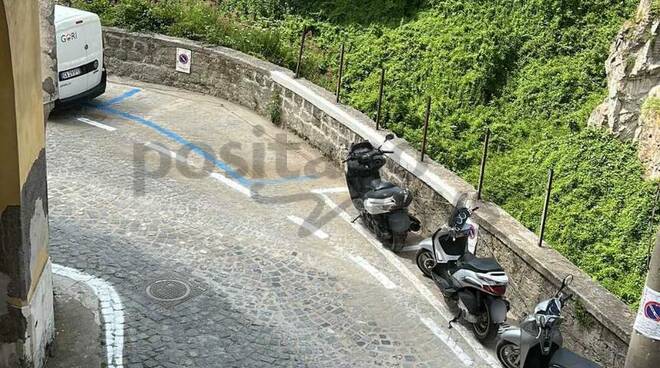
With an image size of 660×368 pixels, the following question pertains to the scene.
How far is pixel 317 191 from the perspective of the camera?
40.3 feet

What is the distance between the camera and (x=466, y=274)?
9.04m

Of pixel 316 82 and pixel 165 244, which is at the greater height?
pixel 316 82

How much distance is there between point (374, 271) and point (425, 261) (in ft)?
2.07

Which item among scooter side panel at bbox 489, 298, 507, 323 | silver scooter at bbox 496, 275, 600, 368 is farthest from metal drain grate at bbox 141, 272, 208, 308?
silver scooter at bbox 496, 275, 600, 368

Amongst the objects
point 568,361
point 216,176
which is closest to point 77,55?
point 216,176

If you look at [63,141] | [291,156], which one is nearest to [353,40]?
[291,156]

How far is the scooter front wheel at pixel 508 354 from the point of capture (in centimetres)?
840

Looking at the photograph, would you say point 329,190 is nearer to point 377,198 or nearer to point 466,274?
point 377,198

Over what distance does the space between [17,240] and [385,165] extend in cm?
596

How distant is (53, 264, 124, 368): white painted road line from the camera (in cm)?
818

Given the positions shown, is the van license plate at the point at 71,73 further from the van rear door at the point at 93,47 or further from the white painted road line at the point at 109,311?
the white painted road line at the point at 109,311

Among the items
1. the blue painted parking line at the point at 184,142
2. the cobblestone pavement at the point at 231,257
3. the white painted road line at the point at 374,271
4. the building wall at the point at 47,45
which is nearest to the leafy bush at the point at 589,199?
the cobblestone pavement at the point at 231,257

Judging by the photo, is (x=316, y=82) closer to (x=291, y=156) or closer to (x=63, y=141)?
(x=291, y=156)

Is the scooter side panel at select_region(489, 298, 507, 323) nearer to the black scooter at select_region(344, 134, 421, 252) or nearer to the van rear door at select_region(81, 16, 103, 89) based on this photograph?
the black scooter at select_region(344, 134, 421, 252)
